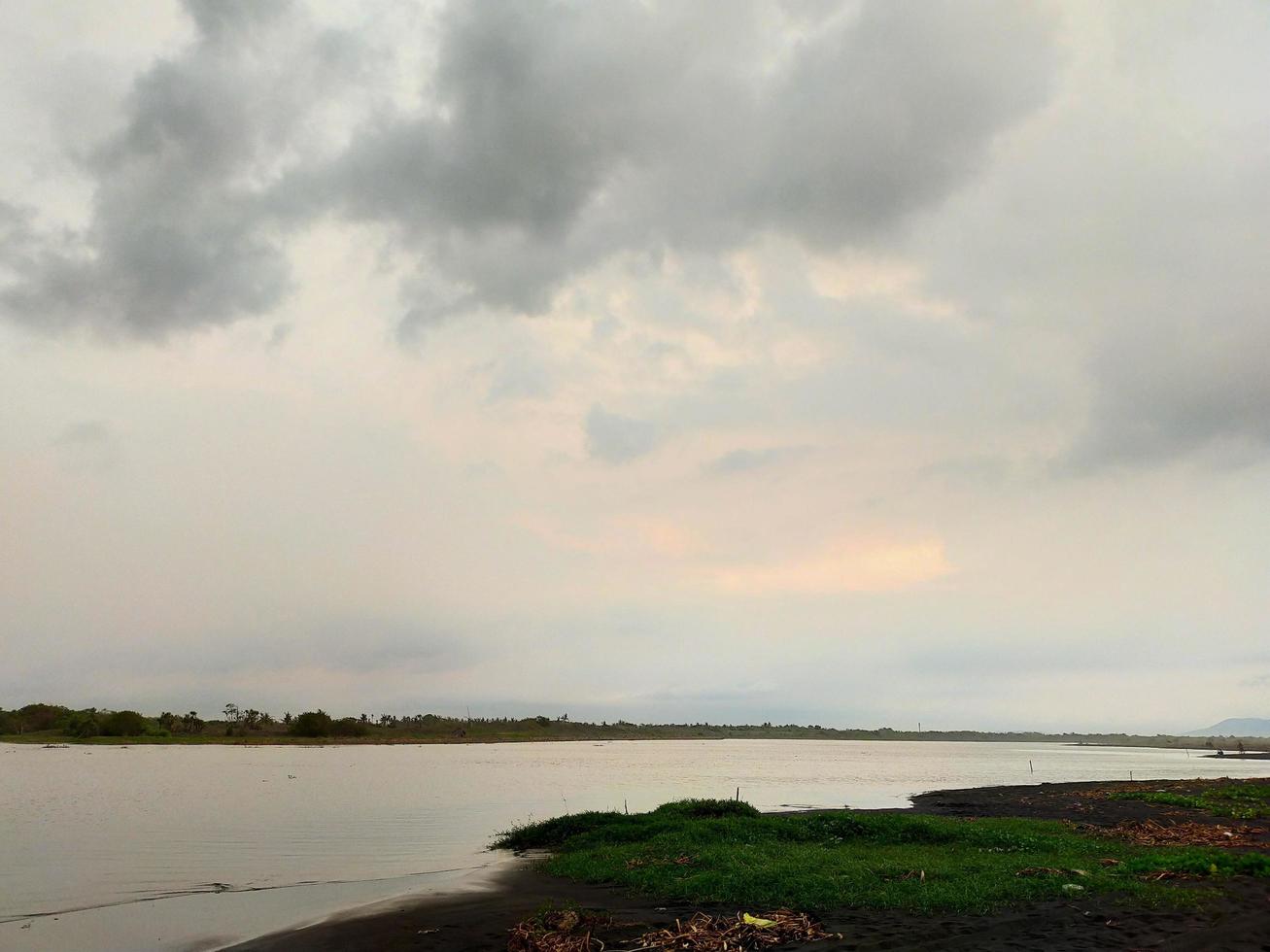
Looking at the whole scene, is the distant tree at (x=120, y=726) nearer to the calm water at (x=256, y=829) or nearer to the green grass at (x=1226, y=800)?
the calm water at (x=256, y=829)

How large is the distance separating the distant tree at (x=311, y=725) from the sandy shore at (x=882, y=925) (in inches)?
7502

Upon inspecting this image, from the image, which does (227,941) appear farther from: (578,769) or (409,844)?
(578,769)

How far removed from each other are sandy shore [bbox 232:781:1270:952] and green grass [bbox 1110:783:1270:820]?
21.8 meters

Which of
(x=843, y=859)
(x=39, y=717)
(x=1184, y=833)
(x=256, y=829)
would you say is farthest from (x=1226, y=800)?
(x=39, y=717)

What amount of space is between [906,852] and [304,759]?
387 ft

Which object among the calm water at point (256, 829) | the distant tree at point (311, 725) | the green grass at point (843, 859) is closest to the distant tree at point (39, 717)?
the distant tree at point (311, 725)

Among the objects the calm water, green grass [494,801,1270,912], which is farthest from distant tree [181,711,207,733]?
green grass [494,801,1270,912]

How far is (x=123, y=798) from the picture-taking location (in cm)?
5981

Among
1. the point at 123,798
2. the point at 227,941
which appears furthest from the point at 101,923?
the point at 123,798

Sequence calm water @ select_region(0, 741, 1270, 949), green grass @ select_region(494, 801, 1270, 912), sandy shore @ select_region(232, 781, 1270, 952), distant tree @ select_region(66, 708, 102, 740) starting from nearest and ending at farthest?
1. sandy shore @ select_region(232, 781, 1270, 952)
2. green grass @ select_region(494, 801, 1270, 912)
3. calm water @ select_region(0, 741, 1270, 949)
4. distant tree @ select_region(66, 708, 102, 740)

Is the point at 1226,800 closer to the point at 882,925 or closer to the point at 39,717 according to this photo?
the point at 882,925

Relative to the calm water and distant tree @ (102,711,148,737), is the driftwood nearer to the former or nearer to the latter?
the calm water

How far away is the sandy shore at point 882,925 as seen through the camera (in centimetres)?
1662

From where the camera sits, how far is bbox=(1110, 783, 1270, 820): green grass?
125 ft
